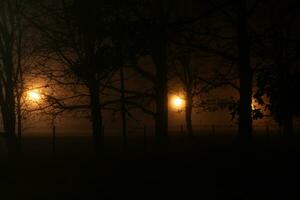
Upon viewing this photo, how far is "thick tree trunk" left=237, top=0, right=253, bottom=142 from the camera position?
14336mm

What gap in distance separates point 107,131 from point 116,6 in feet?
96.3

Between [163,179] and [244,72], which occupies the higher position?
[244,72]

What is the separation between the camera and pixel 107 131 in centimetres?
4228

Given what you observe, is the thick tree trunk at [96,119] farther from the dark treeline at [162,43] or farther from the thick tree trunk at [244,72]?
the thick tree trunk at [244,72]

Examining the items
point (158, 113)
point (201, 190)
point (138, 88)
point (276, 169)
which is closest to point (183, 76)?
point (138, 88)

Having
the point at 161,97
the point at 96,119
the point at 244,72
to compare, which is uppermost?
the point at 244,72

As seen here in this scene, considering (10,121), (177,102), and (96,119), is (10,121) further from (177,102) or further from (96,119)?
(177,102)

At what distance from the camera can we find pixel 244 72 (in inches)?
588

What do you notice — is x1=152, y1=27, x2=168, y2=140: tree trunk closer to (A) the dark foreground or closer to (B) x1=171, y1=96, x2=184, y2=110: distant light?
(A) the dark foreground

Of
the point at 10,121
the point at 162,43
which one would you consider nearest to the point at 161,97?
Answer: the point at 10,121

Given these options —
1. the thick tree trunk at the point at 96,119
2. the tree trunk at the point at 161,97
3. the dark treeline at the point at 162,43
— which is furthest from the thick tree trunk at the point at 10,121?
the tree trunk at the point at 161,97

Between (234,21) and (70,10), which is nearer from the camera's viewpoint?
(234,21)

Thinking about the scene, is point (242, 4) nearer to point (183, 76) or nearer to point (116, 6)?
point (116, 6)

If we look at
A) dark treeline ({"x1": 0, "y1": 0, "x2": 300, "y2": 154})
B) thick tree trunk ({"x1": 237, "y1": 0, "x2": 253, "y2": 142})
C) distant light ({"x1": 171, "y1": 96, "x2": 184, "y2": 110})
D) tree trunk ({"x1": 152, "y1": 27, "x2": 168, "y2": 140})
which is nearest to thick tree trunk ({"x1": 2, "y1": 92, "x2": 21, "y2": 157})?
dark treeline ({"x1": 0, "y1": 0, "x2": 300, "y2": 154})
